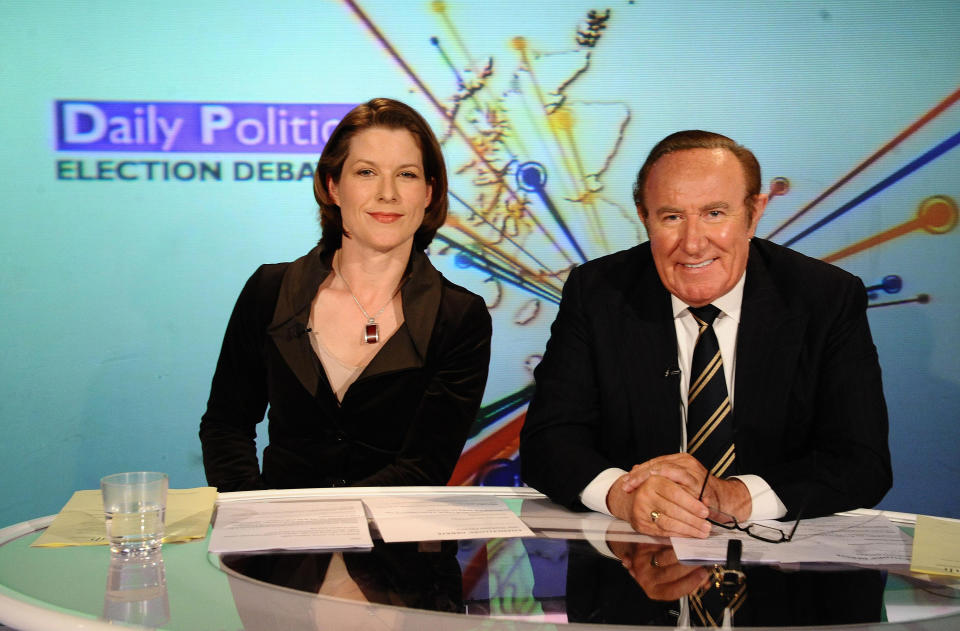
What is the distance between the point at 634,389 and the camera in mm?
2230

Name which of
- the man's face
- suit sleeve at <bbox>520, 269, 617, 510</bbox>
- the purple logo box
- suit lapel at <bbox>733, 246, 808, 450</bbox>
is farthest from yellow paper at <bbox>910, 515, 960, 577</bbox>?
the purple logo box

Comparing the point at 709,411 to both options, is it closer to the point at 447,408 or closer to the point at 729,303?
the point at 729,303

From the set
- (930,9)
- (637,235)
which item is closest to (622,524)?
(637,235)

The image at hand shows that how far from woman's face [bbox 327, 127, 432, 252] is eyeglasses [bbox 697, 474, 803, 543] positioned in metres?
1.19

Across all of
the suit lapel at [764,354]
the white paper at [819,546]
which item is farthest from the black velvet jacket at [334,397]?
the white paper at [819,546]

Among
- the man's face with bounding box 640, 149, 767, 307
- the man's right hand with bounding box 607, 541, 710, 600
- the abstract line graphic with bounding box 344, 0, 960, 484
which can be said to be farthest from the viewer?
the abstract line graphic with bounding box 344, 0, 960, 484

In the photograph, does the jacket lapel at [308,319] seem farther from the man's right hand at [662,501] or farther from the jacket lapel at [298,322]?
the man's right hand at [662,501]

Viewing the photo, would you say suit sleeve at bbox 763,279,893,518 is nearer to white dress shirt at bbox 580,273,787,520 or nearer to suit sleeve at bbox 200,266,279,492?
white dress shirt at bbox 580,273,787,520

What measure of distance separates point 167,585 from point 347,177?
1.53 meters

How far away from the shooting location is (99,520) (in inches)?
66.0

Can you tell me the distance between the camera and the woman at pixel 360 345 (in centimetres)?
252

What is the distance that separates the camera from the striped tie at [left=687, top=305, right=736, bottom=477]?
217cm

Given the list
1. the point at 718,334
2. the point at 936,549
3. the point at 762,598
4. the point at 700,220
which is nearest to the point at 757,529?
the point at 936,549

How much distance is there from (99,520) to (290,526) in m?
0.34
